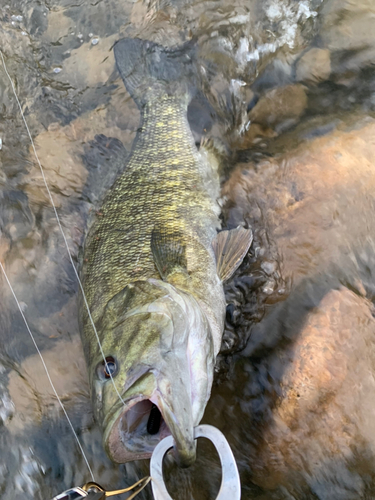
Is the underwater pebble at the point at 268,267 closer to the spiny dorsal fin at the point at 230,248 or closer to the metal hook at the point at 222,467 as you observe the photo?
the spiny dorsal fin at the point at 230,248

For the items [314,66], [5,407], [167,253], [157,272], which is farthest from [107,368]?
[314,66]

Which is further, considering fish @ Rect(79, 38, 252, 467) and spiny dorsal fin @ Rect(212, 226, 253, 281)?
spiny dorsal fin @ Rect(212, 226, 253, 281)

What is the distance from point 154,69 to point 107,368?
11.5ft

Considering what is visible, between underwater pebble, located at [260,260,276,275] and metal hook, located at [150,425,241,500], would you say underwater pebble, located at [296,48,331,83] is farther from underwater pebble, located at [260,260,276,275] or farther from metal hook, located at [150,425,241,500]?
metal hook, located at [150,425,241,500]

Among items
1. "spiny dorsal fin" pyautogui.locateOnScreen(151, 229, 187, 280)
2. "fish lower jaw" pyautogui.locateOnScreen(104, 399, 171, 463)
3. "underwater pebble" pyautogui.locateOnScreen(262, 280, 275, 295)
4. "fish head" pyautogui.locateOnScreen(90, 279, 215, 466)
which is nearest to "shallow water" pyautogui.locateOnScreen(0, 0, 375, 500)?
"underwater pebble" pyautogui.locateOnScreen(262, 280, 275, 295)

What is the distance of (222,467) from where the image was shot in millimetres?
2064

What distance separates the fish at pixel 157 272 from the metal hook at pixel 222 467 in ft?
0.36

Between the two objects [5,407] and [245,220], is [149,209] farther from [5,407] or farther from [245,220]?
[5,407]

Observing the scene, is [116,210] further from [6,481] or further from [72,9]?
[72,9]

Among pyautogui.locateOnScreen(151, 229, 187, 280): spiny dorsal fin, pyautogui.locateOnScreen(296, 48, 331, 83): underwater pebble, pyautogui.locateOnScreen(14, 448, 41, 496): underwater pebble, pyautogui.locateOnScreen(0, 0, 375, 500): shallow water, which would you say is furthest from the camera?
pyautogui.locateOnScreen(296, 48, 331, 83): underwater pebble

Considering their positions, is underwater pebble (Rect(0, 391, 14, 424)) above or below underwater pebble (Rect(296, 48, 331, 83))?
below

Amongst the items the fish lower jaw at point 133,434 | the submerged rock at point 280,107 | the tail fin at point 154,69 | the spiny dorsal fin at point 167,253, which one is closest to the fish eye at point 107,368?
the fish lower jaw at point 133,434

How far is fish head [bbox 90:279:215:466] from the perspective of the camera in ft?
7.24

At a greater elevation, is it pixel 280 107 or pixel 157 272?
pixel 280 107
